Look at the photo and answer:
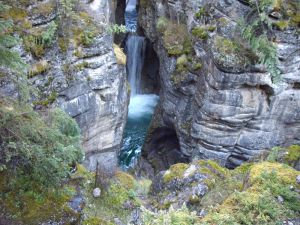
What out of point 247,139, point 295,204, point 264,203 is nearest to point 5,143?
point 264,203

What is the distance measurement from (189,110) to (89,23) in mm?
6913

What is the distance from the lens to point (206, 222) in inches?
245

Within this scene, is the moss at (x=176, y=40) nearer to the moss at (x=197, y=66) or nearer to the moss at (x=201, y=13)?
the moss at (x=197, y=66)

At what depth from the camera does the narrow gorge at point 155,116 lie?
26.2 feet

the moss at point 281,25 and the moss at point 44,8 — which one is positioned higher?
the moss at point 281,25

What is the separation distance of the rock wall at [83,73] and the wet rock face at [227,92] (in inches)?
157

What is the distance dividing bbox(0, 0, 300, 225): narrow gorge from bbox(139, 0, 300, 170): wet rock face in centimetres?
5

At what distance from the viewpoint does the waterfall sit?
2534cm

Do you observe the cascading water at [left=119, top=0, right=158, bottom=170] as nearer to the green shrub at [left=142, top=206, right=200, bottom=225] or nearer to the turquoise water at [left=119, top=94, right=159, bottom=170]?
the turquoise water at [left=119, top=94, right=159, bottom=170]

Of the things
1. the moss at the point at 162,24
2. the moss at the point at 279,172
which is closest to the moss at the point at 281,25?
the moss at the point at 162,24

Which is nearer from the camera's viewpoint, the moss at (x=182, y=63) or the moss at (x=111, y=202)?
the moss at (x=111, y=202)

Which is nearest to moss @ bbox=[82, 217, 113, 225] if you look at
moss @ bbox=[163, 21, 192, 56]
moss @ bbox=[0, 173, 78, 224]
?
moss @ bbox=[0, 173, 78, 224]

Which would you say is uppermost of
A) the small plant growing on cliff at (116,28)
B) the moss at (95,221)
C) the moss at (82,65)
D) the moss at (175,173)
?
the small plant growing on cliff at (116,28)

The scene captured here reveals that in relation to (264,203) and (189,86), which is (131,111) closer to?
(189,86)
